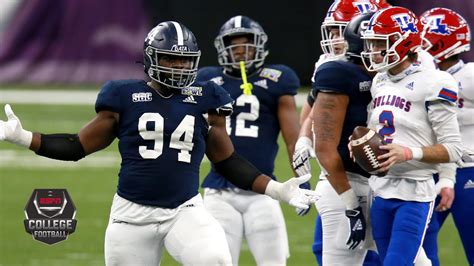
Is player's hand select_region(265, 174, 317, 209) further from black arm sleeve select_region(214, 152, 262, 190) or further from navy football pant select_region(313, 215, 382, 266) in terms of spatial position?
navy football pant select_region(313, 215, 382, 266)

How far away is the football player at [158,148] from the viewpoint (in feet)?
15.6

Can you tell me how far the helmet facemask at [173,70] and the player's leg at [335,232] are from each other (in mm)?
A: 973

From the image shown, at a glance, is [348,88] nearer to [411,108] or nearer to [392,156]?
[411,108]

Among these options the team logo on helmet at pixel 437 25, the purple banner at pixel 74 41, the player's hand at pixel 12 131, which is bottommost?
the purple banner at pixel 74 41

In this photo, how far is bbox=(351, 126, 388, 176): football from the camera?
4832 mm

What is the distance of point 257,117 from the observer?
6.22m

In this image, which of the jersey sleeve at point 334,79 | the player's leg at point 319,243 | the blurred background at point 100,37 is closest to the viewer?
the jersey sleeve at point 334,79

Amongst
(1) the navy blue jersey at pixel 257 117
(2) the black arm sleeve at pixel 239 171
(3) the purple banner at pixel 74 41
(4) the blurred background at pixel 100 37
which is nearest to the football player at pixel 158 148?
(2) the black arm sleeve at pixel 239 171

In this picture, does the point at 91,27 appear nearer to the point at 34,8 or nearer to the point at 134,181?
the point at 34,8

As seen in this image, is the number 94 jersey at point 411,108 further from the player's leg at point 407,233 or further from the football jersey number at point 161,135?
the football jersey number at point 161,135

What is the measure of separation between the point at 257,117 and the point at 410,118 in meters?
1.45

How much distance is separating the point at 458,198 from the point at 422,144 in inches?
52.8

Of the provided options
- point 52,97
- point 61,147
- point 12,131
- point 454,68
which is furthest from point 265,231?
point 52,97

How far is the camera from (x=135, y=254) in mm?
4758
